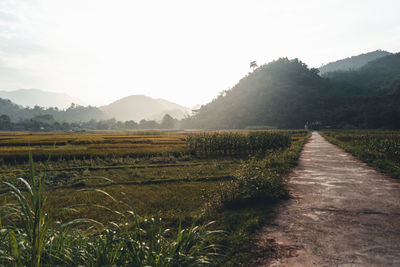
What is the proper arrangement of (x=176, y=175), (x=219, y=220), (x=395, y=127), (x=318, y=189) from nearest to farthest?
(x=219, y=220), (x=318, y=189), (x=176, y=175), (x=395, y=127)

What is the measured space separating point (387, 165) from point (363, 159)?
137 inches

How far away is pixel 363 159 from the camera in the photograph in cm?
1593

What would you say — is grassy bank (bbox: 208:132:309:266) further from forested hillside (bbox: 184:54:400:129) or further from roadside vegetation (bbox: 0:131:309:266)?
forested hillside (bbox: 184:54:400:129)

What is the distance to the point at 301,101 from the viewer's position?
473 feet

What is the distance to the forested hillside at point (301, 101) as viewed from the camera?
371 feet

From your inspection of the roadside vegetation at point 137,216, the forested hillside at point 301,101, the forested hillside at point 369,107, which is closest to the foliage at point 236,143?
the roadside vegetation at point 137,216

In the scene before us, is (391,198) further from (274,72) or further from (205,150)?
(274,72)

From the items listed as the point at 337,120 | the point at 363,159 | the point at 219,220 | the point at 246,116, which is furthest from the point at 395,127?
the point at 219,220

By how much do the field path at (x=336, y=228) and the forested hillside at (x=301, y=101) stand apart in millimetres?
112470

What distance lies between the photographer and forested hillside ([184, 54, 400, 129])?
113m

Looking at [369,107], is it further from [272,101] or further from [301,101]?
[272,101]

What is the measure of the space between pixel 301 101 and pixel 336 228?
155064mm

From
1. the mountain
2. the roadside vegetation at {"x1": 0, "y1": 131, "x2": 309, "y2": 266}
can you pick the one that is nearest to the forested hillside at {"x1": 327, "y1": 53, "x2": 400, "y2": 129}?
the mountain

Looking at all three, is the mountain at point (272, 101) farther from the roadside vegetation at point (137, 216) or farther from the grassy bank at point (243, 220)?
the grassy bank at point (243, 220)
